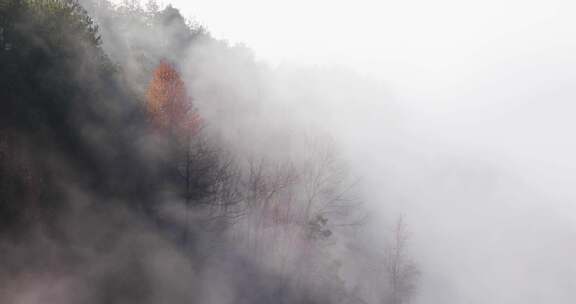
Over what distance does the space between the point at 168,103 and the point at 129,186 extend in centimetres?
340

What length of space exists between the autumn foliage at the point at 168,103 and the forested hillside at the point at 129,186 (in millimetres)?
47

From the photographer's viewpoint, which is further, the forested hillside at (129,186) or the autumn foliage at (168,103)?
the autumn foliage at (168,103)

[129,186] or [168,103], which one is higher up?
[168,103]

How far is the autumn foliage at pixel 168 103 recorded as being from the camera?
14.5 m

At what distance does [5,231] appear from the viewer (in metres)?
10.2

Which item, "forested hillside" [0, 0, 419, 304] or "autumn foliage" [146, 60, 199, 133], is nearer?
"forested hillside" [0, 0, 419, 304]

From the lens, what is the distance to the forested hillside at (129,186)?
11.3 meters

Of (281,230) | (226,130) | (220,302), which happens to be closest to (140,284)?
(220,302)

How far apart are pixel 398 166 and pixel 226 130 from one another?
32.4 meters

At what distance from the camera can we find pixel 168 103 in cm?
1447

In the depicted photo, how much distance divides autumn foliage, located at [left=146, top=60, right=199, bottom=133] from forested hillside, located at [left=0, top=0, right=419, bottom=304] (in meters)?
0.05

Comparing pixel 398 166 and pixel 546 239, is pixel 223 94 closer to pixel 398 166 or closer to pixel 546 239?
pixel 398 166

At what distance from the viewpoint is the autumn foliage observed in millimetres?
14453

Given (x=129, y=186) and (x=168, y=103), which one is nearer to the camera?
(x=168, y=103)
